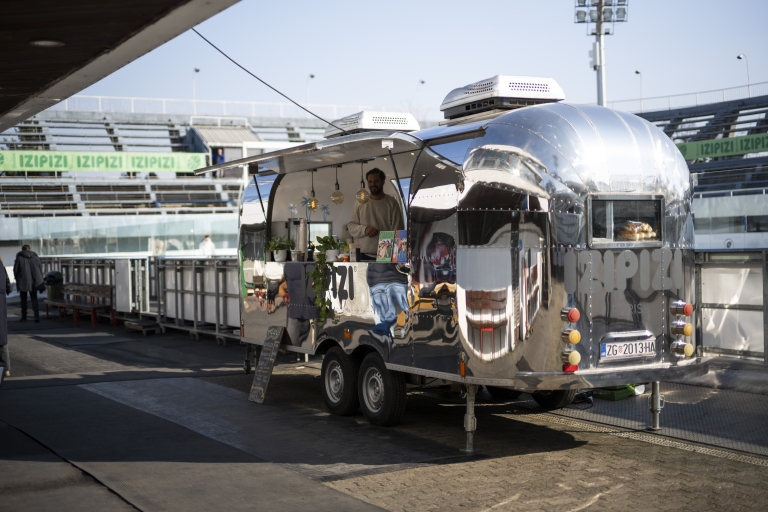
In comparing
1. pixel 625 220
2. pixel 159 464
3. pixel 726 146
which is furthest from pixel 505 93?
pixel 726 146

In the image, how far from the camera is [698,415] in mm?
9680

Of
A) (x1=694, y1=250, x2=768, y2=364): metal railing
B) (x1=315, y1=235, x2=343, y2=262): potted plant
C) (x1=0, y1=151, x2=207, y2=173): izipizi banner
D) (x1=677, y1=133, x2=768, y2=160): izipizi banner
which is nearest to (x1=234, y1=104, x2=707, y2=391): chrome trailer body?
(x1=315, y1=235, x2=343, y2=262): potted plant

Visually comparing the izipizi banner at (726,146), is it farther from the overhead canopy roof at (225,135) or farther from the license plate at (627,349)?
the license plate at (627,349)

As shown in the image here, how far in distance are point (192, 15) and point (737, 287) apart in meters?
7.98

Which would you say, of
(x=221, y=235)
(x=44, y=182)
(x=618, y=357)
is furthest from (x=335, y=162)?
(x=44, y=182)

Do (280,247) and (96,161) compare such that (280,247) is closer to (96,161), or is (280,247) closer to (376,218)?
(376,218)

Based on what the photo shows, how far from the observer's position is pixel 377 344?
363 inches

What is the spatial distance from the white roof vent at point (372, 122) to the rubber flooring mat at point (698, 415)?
12.6 feet

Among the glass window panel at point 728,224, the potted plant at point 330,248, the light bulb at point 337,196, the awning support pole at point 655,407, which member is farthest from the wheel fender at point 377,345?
the glass window panel at point 728,224

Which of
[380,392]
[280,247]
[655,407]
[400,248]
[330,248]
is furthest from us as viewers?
[280,247]

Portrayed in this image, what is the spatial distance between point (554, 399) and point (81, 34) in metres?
6.42

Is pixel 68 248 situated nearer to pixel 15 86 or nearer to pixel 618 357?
pixel 15 86

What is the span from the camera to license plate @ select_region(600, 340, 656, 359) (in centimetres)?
792

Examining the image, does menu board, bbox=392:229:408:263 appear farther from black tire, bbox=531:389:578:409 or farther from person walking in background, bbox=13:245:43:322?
person walking in background, bbox=13:245:43:322
